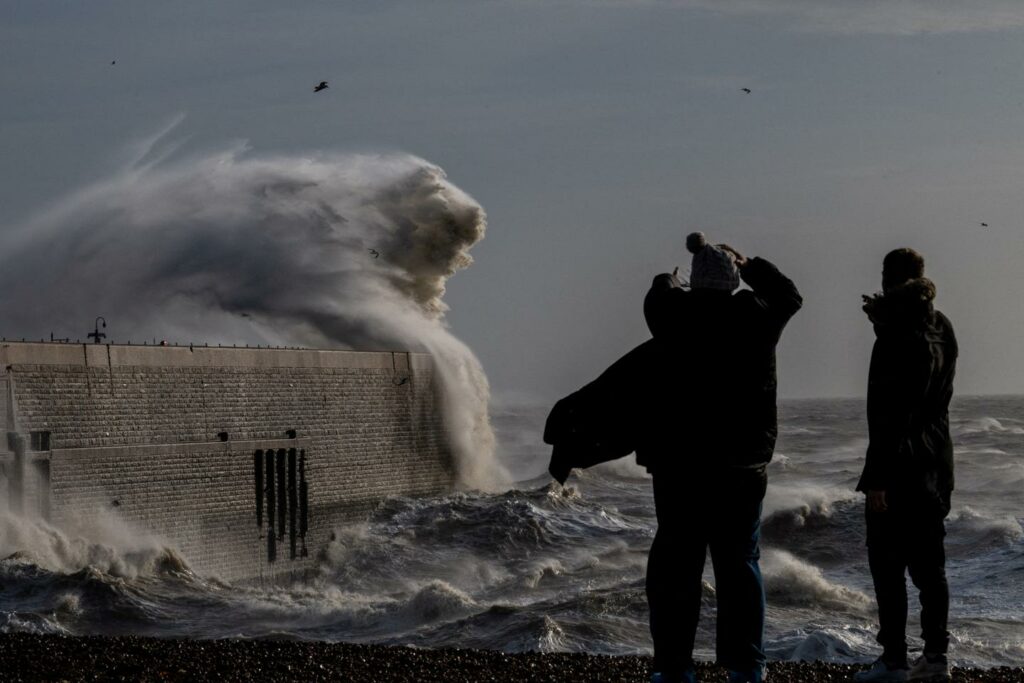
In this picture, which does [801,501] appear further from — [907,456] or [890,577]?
[907,456]

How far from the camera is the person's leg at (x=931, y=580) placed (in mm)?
6680

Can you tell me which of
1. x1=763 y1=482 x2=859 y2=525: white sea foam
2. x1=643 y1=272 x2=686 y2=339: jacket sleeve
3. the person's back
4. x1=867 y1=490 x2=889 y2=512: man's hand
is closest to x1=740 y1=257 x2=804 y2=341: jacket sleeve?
the person's back

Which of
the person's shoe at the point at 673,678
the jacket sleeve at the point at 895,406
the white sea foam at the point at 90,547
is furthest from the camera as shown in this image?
the white sea foam at the point at 90,547

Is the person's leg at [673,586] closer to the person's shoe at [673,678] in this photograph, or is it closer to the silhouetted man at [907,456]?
the person's shoe at [673,678]

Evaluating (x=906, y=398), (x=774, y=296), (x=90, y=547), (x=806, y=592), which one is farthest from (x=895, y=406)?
(x=90, y=547)

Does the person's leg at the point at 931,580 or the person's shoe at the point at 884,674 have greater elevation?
the person's leg at the point at 931,580

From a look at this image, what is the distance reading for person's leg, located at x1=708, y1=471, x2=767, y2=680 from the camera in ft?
19.6

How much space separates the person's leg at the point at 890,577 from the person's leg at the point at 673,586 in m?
1.05

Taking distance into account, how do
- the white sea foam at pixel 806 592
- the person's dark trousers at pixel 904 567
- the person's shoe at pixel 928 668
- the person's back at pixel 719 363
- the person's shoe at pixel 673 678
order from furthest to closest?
the white sea foam at pixel 806 592
the person's shoe at pixel 928 668
the person's dark trousers at pixel 904 567
the person's shoe at pixel 673 678
the person's back at pixel 719 363

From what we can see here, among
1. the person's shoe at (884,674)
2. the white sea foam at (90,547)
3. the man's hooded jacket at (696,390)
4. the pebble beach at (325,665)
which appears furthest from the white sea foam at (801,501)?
the man's hooded jacket at (696,390)

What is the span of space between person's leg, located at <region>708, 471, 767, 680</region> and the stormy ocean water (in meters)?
8.44

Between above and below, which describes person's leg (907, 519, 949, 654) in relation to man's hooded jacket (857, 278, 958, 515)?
below

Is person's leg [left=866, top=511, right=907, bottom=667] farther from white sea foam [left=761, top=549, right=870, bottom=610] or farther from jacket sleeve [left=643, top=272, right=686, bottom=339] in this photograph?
white sea foam [left=761, top=549, right=870, bottom=610]

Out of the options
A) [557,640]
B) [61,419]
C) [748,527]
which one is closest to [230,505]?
[61,419]
